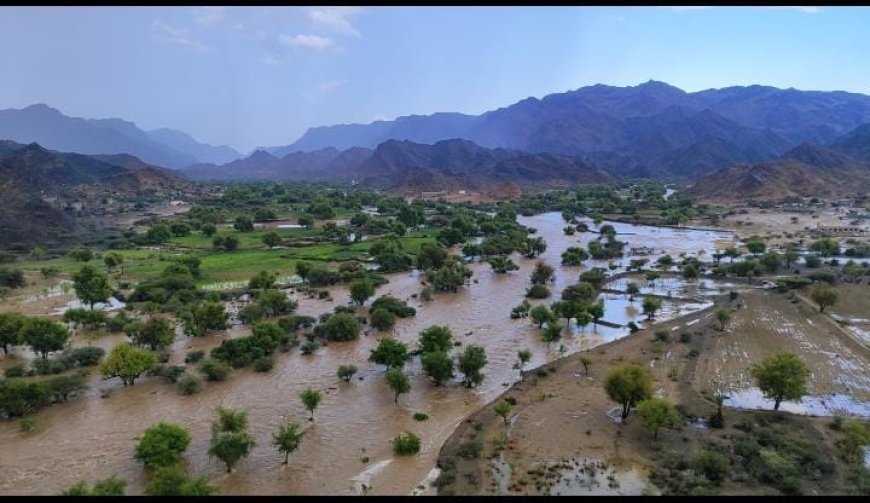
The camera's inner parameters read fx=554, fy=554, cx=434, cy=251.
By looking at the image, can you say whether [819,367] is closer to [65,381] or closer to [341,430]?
[341,430]

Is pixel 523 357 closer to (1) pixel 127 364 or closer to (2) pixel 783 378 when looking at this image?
(2) pixel 783 378

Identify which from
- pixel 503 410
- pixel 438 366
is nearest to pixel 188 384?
pixel 438 366

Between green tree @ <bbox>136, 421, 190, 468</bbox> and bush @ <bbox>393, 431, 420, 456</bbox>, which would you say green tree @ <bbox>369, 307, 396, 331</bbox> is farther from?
green tree @ <bbox>136, 421, 190, 468</bbox>

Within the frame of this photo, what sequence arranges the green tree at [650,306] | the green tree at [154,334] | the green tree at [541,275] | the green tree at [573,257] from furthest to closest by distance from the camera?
the green tree at [573,257]
the green tree at [541,275]
the green tree at [650,306]
the green tree at [154,334]

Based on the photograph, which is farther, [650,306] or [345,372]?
[650,306]

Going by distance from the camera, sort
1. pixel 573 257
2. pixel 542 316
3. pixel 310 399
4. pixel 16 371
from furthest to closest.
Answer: pixel 573 257 < pixel 542 316 < pixel 16 371 < pixel 310 399

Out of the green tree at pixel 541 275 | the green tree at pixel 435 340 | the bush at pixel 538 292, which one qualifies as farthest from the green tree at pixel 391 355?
the green tree at pixel 541 275

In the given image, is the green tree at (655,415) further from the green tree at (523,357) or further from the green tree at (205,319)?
the green tree at (205,319)
